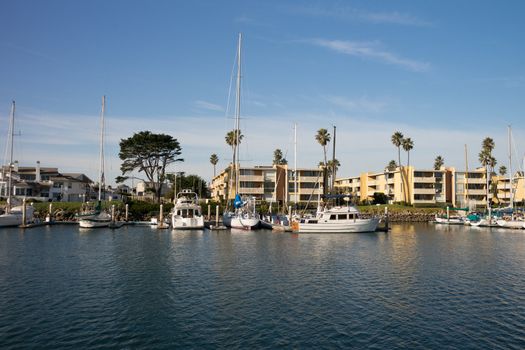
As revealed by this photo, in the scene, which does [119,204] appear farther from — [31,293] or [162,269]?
[31,293]

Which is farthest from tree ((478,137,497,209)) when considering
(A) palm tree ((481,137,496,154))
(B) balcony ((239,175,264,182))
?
(B) balcony ((239,175,264,182))

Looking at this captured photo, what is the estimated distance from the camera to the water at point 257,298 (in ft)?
60.2

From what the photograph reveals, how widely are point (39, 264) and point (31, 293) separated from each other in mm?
10050

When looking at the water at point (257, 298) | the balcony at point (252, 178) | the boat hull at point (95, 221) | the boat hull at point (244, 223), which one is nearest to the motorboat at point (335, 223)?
the boat hull at point (244, 223)

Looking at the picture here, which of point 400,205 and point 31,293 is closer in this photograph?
point 31,293

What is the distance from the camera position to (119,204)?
3477 inches

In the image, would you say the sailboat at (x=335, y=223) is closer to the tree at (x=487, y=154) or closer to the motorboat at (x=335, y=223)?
the motorboat at (x=335, y=223)

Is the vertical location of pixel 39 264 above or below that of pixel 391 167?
below

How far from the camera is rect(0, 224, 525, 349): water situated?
1836 centimetres

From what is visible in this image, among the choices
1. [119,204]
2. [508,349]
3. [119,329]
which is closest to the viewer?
[508,349]

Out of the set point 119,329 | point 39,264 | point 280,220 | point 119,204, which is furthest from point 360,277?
point 119,204

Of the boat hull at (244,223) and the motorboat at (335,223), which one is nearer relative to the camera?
the motorboat at (335,223)

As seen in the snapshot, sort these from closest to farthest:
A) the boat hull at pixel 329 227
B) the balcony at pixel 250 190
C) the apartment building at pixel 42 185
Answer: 1. the boat hull at pixel 329 227
2. the apartment building at pixel 42 185
3. the balcony at pixel 250 190

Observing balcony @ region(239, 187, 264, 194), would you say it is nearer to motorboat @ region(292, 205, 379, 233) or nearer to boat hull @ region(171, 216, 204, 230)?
boat hull @ region(171, 216, 204, 230)
